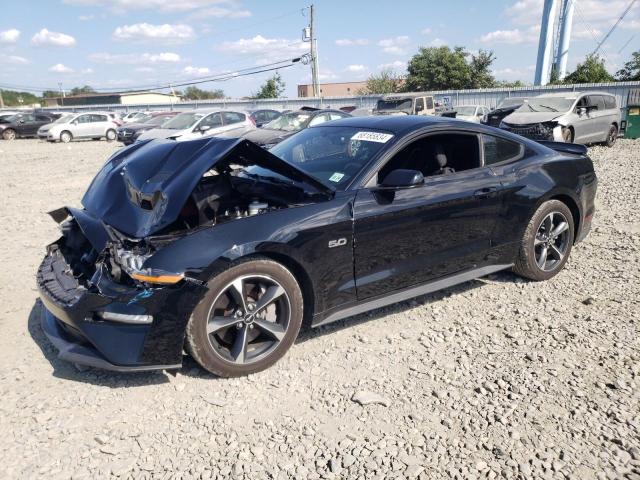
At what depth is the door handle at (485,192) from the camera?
3.86 meters

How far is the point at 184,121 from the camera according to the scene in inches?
614

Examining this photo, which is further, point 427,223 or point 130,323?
point 427,223

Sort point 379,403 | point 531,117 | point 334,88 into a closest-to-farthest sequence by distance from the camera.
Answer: point 379,403 < point 531,117 < point 334,88

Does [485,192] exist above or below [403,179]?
below

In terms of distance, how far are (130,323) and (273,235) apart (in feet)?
3.19

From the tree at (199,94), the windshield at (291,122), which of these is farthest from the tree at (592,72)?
the tree at (199,94)

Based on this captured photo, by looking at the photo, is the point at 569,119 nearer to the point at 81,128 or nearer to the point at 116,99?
the point at 81,128

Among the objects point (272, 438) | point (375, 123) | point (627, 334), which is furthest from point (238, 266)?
point (627, 334)

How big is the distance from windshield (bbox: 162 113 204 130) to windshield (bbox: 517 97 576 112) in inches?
400

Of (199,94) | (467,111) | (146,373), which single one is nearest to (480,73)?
(467,111)

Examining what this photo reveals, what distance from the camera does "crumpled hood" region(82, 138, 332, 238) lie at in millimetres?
2975

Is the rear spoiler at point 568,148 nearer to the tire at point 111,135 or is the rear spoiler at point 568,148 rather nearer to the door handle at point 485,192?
the door handle at point 485,192

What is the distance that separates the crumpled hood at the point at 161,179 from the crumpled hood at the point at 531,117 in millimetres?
11620

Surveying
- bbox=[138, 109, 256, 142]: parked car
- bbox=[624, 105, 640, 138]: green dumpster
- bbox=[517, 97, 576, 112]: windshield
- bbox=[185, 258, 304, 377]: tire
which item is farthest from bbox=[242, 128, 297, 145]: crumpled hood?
bbox=[624, 105, 640, 138]: green dumpster
